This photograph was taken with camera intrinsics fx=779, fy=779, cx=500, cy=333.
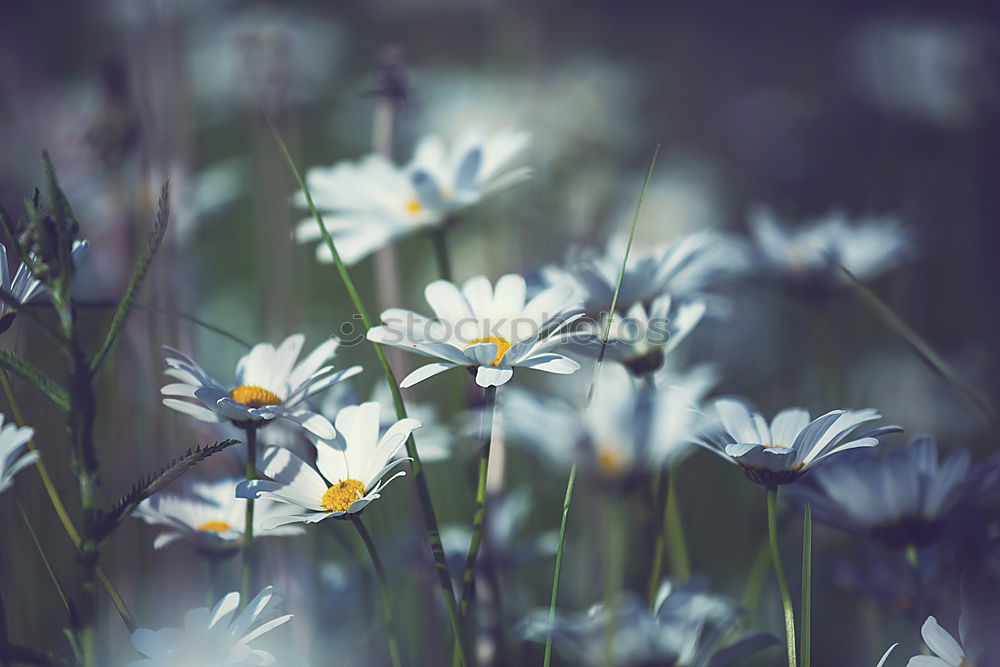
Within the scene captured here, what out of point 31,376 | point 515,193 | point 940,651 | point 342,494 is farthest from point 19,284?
point 515,193

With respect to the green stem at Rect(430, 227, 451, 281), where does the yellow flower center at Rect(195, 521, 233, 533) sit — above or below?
below

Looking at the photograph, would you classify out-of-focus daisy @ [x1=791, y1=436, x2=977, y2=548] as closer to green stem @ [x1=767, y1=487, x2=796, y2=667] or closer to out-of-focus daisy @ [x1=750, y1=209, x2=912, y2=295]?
green stem @ [x1=767, y1=487, x2=796, y2=667]

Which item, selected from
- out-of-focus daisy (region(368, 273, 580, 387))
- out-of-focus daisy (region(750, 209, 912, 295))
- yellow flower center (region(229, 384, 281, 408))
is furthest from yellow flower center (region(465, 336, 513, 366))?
out-of-focus daisy (region(750, 209, 912, 295))

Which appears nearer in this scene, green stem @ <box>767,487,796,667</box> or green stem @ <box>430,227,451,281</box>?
green stem @ <box>767,487,796,667</box>

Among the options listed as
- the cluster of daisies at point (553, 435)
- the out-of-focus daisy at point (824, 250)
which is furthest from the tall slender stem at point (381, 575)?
the out-of-focus daisy at point (824, 250)

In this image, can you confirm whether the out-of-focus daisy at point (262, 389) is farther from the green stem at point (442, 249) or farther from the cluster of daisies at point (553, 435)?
the green stem at point (442, 249)

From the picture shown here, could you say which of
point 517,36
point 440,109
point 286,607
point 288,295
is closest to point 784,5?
point 440,109

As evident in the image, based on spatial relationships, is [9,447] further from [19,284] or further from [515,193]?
[515,193]

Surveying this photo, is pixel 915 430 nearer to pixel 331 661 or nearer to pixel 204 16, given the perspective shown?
pixel 331 661
